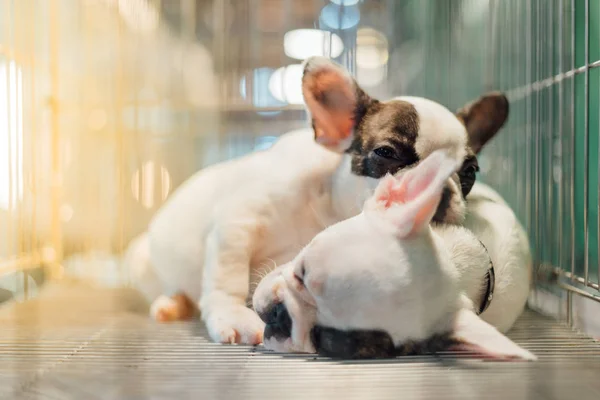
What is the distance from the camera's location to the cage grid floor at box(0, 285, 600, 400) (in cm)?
72

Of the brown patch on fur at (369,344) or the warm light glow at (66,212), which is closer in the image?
the brown patch on fur at (369,344)

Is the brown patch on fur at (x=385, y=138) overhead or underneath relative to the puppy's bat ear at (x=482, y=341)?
overhead

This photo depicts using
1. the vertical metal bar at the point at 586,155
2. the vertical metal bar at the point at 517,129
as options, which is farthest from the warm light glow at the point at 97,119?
the vertical metal bar at the point at 586,155

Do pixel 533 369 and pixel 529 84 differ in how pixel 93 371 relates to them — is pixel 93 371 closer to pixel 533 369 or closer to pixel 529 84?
pixel 533 369

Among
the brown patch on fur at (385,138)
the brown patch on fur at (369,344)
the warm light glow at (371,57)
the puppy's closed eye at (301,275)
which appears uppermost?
the warm light glow at (371,57)

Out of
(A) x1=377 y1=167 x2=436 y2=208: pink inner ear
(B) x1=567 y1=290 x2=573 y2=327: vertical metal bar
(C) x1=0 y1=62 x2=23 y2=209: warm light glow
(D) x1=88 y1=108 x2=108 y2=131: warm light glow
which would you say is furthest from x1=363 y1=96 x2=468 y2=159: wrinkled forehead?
(C) x1=0 y1=62 x2=23 y2=209: warm light glow

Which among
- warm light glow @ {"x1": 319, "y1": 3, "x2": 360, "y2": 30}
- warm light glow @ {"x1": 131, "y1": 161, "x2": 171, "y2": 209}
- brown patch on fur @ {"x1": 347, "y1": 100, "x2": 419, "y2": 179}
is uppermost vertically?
warm light glow @ {"x1": 319, "y1": 3, "x2": 360, "y2": 30}

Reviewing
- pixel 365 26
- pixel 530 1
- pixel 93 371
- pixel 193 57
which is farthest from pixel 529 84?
pixel 93 371

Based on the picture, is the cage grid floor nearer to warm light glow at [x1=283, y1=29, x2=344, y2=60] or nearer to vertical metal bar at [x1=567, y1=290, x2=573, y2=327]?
vertical metal bar at [x1=567, y1=290, x2=573, y2=327]

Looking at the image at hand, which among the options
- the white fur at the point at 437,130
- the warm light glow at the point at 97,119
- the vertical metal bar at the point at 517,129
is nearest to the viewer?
the white fur at the point at 437,130

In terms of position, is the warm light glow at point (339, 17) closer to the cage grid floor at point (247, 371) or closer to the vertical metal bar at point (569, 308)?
the cage grid floor at point (247, 371)

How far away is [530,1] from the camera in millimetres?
1104

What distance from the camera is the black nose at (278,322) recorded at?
85 cm

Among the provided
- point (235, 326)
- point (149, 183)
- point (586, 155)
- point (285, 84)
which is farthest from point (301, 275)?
point (586, 155)
